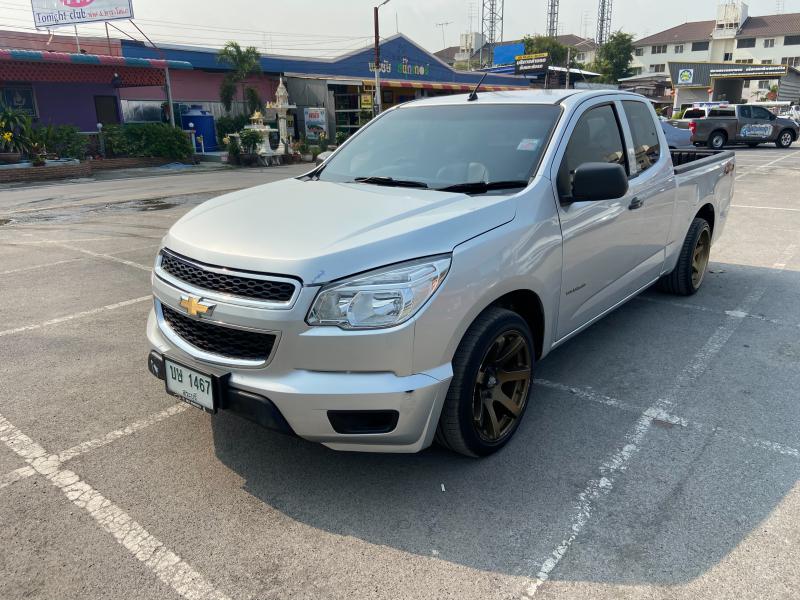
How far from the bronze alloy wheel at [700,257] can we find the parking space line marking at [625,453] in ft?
1.97

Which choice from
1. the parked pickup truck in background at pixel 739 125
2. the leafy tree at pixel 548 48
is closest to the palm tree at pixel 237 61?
the parked pickup truck in background at pixel 739 125

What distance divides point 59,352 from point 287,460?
243cm

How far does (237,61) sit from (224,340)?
28.3 metres

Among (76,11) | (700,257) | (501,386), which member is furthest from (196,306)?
(76,11)

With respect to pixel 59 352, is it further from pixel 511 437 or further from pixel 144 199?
pixel 144 199

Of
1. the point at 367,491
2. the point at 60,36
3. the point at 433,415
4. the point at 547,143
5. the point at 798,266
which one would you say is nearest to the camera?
the point at 433,415

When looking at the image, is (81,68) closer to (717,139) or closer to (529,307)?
(529,307)

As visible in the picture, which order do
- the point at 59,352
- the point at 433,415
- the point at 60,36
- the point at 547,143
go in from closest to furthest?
the point at 433,415, the point at 547,143, the point at 59,352, the point at 60,36

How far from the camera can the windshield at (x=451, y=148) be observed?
3.44 metres

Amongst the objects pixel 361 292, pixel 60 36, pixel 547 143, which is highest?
pixel 60 36

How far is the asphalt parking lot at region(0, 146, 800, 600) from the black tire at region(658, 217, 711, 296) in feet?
3.09

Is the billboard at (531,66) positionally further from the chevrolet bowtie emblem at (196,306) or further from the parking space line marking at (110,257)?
the chevrolet bowtie emblem at (196,306)

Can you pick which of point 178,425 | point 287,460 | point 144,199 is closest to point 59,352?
point 178,425

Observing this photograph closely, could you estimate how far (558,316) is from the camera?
11.3 ft
